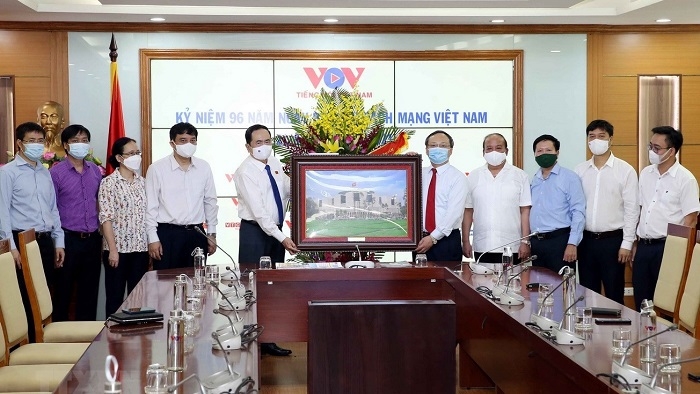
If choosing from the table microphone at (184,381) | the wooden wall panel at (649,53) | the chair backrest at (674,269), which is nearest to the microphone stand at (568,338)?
the table microphone at (184,381)

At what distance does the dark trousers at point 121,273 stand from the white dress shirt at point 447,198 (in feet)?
6.86

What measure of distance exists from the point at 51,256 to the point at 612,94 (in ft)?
17.0

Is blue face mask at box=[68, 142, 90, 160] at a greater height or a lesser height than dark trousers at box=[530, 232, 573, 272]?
greater

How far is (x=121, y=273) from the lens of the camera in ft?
21.1

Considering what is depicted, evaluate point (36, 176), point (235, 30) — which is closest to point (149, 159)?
point (235, 30)

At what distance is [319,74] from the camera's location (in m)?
8.22

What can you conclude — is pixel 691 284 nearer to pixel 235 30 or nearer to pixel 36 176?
pixel 36 176

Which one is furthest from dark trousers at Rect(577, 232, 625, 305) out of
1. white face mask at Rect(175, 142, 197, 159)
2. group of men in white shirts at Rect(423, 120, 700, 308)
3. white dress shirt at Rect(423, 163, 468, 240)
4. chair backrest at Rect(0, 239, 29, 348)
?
chair backrest at Rect(0, 239, 29, 348)

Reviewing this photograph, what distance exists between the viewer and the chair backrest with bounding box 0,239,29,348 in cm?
417

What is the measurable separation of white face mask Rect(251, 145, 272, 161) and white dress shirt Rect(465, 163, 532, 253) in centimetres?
151

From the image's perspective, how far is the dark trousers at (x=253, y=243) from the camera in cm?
636

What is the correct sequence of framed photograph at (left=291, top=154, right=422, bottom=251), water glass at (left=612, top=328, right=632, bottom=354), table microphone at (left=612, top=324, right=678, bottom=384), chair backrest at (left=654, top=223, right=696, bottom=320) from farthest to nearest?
1. framed photograph at (left=291, top=154, right=422, bottom=251)
2. chair backrest at (left=654, top=223, right=696, bottom=320)
3. water glass at (left=612, top=328, right=632, bottom=354)
4. table microphone at (left=612, top=324, right=678, bottom=384)

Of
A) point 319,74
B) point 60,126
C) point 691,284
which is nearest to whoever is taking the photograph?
point 691,284

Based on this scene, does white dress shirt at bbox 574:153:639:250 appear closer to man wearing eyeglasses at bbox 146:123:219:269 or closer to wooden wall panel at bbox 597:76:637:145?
wooden wall panel at bbox 597:76:637:145
